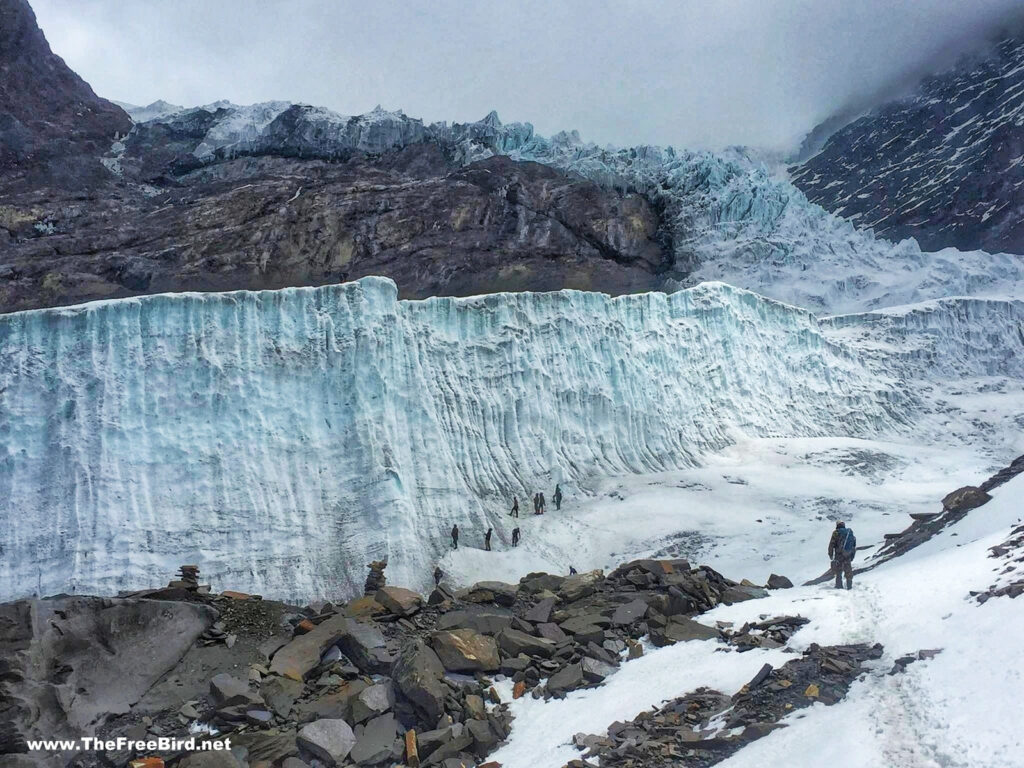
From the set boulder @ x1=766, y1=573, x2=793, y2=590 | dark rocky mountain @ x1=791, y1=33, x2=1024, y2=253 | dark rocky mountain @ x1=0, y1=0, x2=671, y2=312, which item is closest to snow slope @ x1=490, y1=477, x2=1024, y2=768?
boulder @ x1=766, y1=573, x2=793, y2=590

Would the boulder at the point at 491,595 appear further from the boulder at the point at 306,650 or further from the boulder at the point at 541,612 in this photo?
the boulder at the point at 306,650

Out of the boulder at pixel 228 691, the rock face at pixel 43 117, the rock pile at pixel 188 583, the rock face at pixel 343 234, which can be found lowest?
the boulder at pixel 228 691

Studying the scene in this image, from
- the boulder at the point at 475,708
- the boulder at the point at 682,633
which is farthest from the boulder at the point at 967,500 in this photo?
the boulder at the point at 475,708

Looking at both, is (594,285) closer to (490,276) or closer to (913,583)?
(490,276)

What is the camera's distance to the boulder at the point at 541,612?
12.1m

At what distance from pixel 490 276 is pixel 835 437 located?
58.9 feet

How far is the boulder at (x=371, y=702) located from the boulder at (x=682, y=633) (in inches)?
150

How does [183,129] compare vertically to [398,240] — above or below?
above

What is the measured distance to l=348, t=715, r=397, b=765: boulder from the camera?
28.5 feet

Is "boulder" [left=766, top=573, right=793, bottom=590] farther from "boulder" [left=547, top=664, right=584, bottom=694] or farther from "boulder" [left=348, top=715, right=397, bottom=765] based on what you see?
"boulder" [left=348, top=715, right=397, bottom=765]

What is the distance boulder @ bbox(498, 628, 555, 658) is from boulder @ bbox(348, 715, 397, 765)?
2.19 metres

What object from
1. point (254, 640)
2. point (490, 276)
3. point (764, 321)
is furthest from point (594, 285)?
point (254, 640)

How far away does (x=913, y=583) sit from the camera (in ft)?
32.2

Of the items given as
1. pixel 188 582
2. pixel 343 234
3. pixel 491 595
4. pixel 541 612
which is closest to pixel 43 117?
pixel 343 234
